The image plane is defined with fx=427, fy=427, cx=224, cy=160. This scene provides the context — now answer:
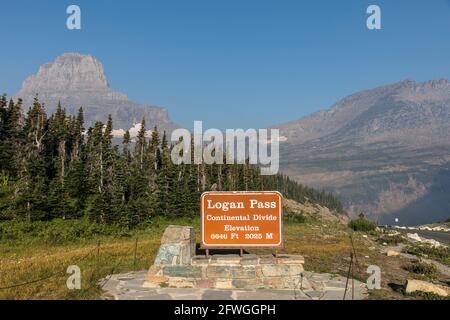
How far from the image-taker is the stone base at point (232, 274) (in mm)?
16391

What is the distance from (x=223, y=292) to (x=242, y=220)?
3.12 metres

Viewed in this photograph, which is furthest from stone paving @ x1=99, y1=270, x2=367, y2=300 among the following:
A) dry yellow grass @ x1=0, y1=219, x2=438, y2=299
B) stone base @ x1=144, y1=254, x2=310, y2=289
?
dry yellow grass @ x1=0, y1=219, x2=438, y2=299

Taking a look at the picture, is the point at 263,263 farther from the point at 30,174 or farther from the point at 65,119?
the point at 65,119

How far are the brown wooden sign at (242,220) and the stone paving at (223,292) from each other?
203 centimetres

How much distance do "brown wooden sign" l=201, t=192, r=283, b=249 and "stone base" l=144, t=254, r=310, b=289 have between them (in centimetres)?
92

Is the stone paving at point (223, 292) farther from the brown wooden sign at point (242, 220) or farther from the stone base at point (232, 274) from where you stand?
the brown wooden sign at point (242, 220)

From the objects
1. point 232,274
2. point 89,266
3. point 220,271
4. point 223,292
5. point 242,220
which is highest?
point 242,220

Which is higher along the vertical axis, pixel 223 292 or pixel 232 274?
pixel 232 274

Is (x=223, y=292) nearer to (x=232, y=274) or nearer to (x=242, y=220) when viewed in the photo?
(x=232, y=274)

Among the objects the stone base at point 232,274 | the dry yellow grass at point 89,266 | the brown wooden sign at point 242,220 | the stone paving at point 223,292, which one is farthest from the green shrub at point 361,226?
the stone base at point 232,274

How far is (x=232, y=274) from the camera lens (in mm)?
16453

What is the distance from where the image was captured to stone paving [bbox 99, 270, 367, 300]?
1485cm

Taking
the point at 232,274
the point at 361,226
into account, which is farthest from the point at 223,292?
the point at 361,226

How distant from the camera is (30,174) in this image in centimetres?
5284
